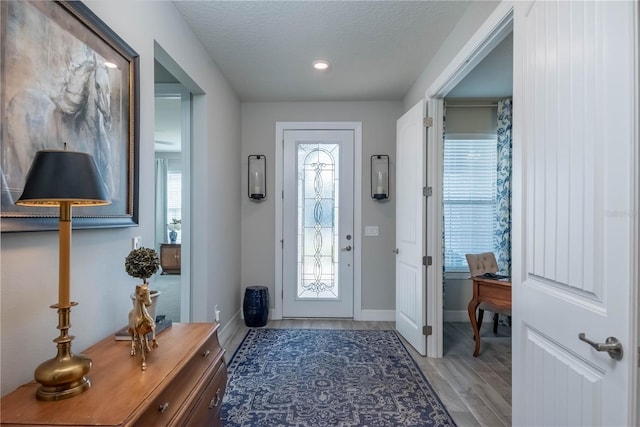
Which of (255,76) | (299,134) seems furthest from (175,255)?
(255,76)

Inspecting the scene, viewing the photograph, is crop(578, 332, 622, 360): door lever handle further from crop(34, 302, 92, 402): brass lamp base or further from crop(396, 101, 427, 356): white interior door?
crop(396, 101, 427, 356): white interior door

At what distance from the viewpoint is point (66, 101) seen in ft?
3.87

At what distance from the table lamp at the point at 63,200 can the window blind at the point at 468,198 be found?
3868mm

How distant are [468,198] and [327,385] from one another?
9.32ft

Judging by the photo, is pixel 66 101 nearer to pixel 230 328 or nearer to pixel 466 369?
pixel 230 328

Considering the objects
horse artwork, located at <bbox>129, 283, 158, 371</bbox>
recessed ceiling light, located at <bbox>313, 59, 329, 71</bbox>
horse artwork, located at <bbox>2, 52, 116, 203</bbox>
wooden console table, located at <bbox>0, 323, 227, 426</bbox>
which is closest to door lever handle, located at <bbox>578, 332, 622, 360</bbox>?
wooden console table, located at <bbox>0, 323, 227, 426</bbox>

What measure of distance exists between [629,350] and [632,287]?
0.58 ft

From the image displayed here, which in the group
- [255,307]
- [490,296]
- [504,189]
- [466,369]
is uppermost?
[504,189]

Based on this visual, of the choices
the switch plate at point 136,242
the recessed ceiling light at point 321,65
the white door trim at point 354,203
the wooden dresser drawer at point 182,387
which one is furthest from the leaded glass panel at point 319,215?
the wooden dresser drawer at point 182,387

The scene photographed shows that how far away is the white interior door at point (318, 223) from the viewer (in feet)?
13.3

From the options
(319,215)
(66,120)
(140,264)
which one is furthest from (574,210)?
(319,215)

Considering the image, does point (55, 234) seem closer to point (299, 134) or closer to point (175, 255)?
point (299, 134)

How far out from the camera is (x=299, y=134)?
4.05 m

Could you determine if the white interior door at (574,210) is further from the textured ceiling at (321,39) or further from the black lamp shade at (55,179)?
the black lamp shade at (55,179)
